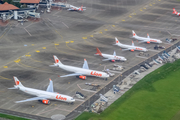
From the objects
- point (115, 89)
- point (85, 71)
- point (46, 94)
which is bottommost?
point (115, 89)

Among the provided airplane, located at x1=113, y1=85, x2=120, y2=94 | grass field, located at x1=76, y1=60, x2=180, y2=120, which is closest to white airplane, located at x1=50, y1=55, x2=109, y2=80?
airplane, located at x1=113, y1=85, x2=120, y2=94

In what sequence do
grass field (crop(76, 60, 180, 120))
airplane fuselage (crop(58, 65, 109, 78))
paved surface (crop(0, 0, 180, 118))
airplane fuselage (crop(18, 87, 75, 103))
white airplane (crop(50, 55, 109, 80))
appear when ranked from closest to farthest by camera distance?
1. grass field (crop(76, 60, 180, 120))
2. airplane fuselage (crop(18, 87, 75, 103))
3. paved surface (crop(0, 0, 180, 118))
4. airplane fuselage (crop(58, 65, 109, 78))
5. white airplane (crop(50, 55, 109, 80))

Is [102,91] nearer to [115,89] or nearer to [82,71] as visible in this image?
[115,89]

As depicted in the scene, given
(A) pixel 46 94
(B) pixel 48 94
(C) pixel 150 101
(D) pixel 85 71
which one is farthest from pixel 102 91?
(A) pixel 46 94

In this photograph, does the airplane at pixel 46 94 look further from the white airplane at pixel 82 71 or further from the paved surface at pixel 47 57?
the white airplane at pixel 82 71

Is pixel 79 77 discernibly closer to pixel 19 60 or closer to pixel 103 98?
pixel 103 98

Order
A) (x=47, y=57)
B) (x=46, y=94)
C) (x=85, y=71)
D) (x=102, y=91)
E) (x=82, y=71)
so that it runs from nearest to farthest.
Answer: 1. (x=46, y=94)
2. (x=102, y=91)
3. (x=85, y=71)
4. (x=82, y=71)
5. (x=47, y=57)

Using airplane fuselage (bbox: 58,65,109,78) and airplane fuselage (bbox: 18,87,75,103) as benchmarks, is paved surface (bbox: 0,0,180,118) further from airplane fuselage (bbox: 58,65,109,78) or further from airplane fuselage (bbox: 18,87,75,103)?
airplane fuselage (bbox: 58,65,109,78)

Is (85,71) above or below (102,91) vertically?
above
